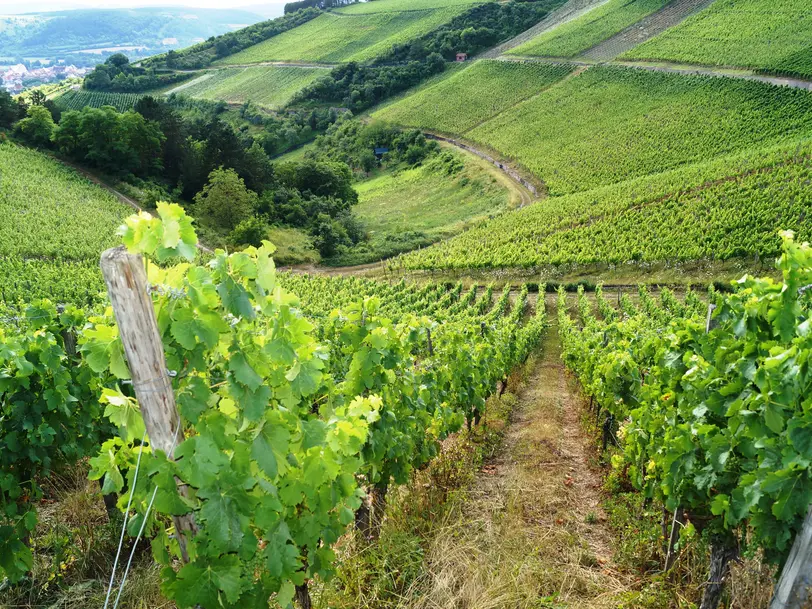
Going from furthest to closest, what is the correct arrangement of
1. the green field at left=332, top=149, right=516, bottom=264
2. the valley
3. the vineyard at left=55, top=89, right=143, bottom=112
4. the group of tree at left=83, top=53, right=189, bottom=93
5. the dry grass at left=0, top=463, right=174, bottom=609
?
the group of tree at left=83, top=53, right=189, bottom=93 < the vineyard at left=55, top=89, right=143, bottom=112 < the green field at left=332, top=149, right=516, bottom=264 < the dry grass at left=0, top=463, right=174, bottom=609 < the valley

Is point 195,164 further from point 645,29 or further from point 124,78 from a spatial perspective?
point 645,29

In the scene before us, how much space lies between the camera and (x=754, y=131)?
4788 cm

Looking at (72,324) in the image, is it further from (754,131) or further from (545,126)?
(545,126)

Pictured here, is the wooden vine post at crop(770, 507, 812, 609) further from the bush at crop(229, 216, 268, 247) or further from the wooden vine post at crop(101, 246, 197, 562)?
the bush at crop(229, 216, 268, 247)

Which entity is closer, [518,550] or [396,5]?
[518,550]

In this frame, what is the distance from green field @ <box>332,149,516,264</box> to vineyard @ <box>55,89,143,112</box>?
4710 centimetres

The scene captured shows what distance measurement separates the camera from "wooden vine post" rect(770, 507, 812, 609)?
2.81 m

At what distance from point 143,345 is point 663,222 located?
35519mm

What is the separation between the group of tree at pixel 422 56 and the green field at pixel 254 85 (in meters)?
6.41

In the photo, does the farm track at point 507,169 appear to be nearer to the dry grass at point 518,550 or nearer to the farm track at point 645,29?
the farm track at point 645,29

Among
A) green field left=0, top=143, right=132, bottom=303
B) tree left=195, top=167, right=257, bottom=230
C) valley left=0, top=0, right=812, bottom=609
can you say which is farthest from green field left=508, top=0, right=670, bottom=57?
green field left=0, top=143, right=132, bottom=303

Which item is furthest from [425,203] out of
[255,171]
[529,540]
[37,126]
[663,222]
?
[529,540]

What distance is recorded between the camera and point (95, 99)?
8812cm

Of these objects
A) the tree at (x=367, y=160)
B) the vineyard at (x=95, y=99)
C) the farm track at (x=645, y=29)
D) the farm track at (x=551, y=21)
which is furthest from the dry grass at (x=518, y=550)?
the vineyard at (x=95, y=99)
